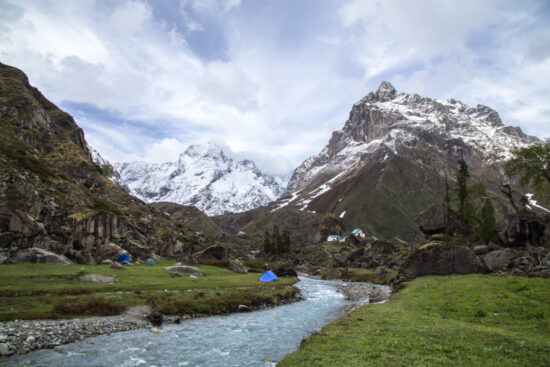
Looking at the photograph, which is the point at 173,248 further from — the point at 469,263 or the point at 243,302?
the point at 469,263

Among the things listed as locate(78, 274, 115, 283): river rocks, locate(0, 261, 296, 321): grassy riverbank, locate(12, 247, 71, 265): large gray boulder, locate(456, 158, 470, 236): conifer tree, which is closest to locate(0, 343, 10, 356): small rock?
locate(0, 261, 296, 321): grassy riverbank

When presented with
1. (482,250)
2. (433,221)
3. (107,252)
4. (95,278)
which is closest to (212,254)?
(107,252)

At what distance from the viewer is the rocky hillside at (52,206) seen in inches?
1924

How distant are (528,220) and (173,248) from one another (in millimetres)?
84674

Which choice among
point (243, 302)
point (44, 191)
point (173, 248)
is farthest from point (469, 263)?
point (44, 191)

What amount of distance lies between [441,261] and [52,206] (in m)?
74.3

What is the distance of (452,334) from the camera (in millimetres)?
17969

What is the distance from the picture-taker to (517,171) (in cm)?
5203

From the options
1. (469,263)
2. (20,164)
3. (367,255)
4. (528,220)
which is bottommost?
(367,255)

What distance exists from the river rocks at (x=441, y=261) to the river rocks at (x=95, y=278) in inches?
1989

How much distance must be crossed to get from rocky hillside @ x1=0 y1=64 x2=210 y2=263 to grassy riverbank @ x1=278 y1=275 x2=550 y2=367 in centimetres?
4655

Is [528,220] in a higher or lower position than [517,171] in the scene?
lower

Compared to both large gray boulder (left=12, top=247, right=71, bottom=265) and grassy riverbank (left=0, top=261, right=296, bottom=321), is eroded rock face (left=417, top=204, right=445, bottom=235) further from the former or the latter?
large gray boulder (left=12, top=247, right=71, bottom=265)

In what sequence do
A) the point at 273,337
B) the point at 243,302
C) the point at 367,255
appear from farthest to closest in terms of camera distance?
the point at 367,255 → the point at 243,302 → the point at 273,337
